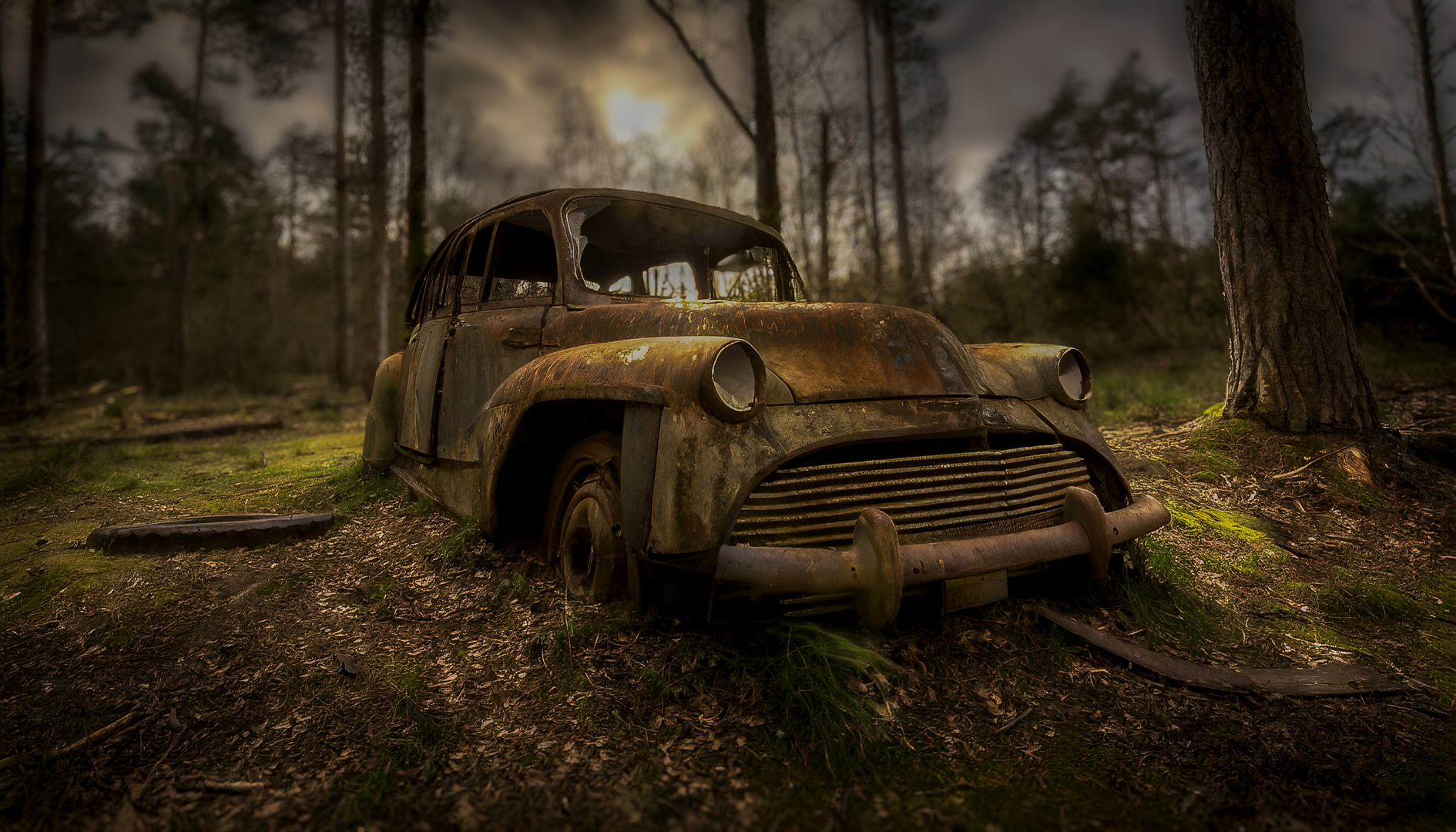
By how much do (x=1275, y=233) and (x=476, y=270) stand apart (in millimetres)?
4607

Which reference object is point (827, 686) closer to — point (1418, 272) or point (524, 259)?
point (524, 259)

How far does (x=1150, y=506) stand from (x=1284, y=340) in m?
2.30

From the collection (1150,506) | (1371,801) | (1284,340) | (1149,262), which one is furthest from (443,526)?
(1149,262)

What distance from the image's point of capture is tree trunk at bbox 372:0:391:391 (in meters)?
12.2

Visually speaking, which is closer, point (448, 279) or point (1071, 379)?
point (1071, 379)

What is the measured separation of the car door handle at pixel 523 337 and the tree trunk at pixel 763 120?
242 inches

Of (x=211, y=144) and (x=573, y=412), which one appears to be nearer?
(x=573, y=412)

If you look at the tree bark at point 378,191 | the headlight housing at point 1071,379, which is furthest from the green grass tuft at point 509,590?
the tree bark at point 378,191

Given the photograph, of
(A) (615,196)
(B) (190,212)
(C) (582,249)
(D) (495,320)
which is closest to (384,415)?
(D) (495,320)

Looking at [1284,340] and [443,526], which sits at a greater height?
[1284,340]

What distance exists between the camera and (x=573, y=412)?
2.61m

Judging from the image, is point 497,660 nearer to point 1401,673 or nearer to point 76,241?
point 1401,673

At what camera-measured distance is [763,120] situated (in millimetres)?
9250

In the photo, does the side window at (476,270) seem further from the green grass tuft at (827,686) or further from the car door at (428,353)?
the green grass tuft at (827,686)
